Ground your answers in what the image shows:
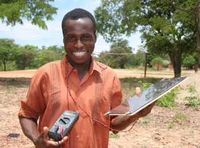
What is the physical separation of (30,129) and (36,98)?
0.47ft

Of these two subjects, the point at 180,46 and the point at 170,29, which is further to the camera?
the point at 180,46

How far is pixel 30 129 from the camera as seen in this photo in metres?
2.22

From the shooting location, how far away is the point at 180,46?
26875 mm

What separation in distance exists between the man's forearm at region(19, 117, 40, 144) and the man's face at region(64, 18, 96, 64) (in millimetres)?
348

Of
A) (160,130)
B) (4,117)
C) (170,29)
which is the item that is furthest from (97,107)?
(170,29)

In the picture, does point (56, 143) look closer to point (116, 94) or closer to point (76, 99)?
point (76, 99)

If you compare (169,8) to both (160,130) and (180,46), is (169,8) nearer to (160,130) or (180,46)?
(180,46)

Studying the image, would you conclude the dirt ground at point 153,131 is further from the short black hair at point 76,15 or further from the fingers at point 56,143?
the fingers at point 56,143

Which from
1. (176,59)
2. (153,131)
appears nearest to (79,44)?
(153,131)

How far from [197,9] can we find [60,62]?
1797 centimetres

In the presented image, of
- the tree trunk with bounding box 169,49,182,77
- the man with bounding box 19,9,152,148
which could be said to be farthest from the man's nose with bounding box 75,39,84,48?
the tree trunk with bounding box 169,49,182,77

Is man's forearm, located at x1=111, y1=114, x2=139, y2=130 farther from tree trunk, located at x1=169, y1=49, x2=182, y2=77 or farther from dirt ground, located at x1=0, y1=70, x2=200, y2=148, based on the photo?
tree trunk, located at x1=169, y1=49, x2=182, y2=77

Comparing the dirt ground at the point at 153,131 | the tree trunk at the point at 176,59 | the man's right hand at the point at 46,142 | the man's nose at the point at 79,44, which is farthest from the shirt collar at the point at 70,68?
the tree trunk at the point at 176,59

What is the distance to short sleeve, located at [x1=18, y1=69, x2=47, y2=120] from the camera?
88.0 inches
